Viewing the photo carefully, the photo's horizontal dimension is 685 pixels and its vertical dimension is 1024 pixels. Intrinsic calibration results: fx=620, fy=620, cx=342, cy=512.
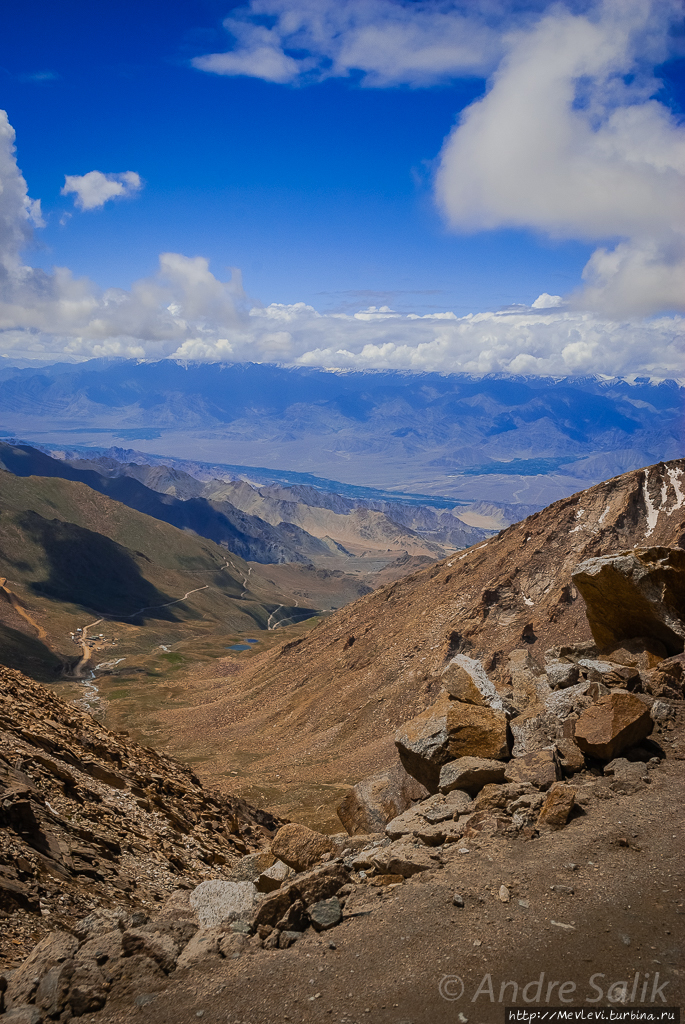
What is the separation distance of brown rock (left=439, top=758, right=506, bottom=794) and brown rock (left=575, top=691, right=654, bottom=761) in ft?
7.57

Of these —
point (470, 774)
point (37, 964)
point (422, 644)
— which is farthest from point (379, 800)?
point (422, 644)

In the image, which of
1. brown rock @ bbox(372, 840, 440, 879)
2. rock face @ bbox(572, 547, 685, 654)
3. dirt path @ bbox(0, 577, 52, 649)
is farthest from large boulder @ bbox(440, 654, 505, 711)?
dirt path @ bbox(0, 577, 52, 649)

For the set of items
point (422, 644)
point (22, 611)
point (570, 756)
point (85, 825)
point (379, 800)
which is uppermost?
point (570, 756)

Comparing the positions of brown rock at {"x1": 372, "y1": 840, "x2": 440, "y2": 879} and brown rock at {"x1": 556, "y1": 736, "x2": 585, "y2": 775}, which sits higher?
brown rock at {"x1": 556, "y1": 736, "x2": 585, "y2": 775}

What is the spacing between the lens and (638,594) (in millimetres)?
21781

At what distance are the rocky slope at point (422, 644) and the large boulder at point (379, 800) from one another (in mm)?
21830

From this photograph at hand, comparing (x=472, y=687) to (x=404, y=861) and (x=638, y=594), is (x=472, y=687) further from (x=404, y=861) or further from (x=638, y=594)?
(x=404, y=861)

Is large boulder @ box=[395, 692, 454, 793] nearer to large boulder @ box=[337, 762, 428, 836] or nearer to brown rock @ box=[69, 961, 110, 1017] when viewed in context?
large boulder @ box=[337, 762, 428, 836]

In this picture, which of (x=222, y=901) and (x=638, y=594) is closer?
(x=222, y=901)

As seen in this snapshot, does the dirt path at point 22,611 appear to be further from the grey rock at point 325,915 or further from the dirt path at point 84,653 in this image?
the grey rock at point 325,915

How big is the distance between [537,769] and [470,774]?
173 centimetres

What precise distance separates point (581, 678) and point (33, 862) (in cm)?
1667

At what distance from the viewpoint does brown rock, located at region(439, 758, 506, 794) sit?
641 inches

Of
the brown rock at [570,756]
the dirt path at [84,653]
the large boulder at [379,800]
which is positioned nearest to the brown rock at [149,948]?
the large boulder at [379,800]
